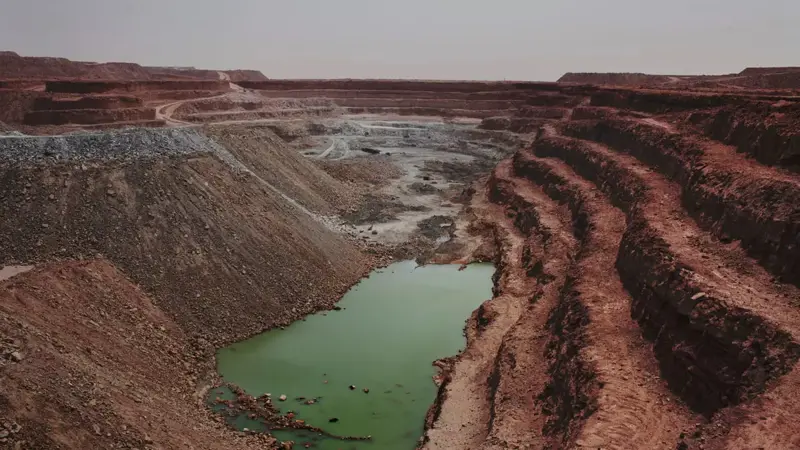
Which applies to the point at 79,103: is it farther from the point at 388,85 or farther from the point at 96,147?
the point at 388,85

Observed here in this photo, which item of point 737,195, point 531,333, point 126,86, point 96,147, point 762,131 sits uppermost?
point 126,86

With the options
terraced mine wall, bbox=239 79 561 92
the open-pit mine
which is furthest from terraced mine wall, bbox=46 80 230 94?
terraced mine wall, bbox=239 79 561 92

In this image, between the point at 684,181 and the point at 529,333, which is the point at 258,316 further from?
the point at 684,181

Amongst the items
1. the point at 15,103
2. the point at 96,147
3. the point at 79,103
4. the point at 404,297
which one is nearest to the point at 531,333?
the point at 404,297

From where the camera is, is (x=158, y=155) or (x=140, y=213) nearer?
(x=140, y=213)

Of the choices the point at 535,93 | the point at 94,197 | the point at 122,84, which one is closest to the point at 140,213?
the point at 94,197

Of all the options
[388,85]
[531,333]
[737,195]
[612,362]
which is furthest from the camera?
[388,85]

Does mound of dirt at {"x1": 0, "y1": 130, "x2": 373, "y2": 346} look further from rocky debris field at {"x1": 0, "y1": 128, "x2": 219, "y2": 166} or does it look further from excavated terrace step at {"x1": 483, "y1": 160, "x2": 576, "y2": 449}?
excavated terrace step at {"x1": 483, "y1": 160, "x2": 576, "y2": 449}

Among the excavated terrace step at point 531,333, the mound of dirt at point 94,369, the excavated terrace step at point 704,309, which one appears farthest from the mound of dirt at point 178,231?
the excavated terrace step at point 704,309
